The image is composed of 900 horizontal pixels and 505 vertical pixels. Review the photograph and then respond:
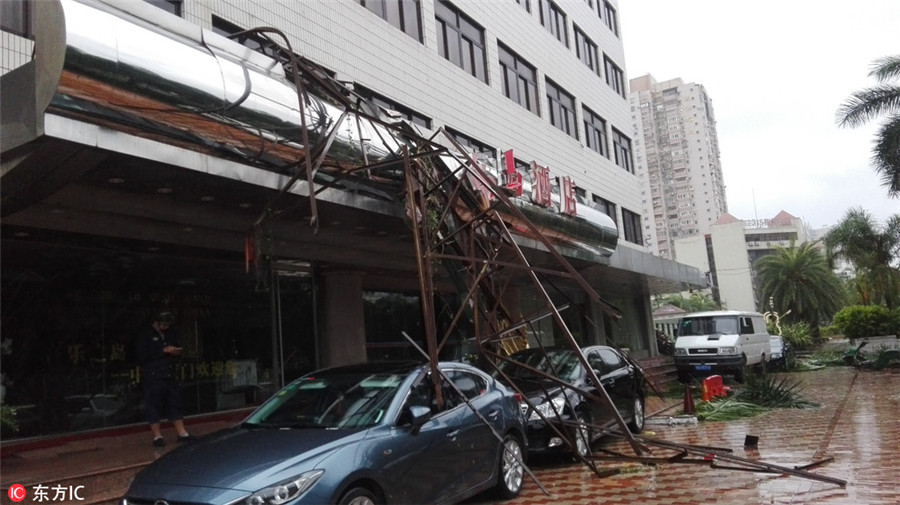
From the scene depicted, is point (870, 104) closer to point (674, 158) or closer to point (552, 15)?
point (552, 15)

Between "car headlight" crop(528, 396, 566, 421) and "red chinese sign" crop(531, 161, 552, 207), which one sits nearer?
"car headlight" crop(528, 396, 566, 421)

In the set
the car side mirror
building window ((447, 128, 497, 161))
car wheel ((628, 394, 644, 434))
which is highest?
building window ((447, 128, 497, 161))

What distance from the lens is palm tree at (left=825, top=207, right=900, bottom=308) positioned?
3425 cm

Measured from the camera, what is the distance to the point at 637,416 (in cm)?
1140

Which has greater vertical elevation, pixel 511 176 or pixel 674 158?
pixel 674 158

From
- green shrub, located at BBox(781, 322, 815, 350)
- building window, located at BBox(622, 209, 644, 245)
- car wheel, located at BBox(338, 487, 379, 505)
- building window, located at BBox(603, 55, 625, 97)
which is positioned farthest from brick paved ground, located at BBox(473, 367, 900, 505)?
green shrub, located at BBox(781, 322, 815, 350)

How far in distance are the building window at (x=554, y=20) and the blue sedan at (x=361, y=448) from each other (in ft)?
62.3

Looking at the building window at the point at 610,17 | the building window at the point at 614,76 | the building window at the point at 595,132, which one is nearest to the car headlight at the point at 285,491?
the building window at the point at 595,132

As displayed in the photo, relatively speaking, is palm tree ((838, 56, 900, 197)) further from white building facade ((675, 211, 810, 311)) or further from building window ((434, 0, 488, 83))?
white building facade ((675, 211, 810, 311))

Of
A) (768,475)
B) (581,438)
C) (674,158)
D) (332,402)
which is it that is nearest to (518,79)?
(581,438)

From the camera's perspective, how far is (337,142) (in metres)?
8.34

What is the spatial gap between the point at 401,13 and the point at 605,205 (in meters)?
13.5

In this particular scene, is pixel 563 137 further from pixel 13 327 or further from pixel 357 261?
pixel 13 327

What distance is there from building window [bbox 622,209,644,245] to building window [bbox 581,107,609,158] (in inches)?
110
